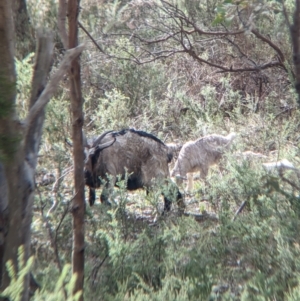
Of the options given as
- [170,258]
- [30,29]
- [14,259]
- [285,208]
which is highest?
[30,29]

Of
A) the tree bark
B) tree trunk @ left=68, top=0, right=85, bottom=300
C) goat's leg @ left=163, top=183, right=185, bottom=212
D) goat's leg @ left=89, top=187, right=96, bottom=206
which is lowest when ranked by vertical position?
goat's leg @ left=89, top=187, right=96, bottom=206

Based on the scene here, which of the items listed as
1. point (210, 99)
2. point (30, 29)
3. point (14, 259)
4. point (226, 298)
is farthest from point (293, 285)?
point (30, 29)

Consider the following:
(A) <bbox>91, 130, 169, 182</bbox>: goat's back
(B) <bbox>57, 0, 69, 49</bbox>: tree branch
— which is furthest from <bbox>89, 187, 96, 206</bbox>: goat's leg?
(B) <bbox>57, 0, 69, 49</bbox>: tree branch

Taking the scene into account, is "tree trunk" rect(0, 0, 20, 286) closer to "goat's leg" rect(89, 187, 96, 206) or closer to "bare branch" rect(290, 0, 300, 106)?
"bare branch" rect(290, 0, 300, 106)

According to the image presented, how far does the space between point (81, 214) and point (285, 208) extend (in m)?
1.59

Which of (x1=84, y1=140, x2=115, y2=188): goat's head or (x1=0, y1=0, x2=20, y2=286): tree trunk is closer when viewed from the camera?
(x1=0, y1=0, x2=20, y2=286): tree trunk

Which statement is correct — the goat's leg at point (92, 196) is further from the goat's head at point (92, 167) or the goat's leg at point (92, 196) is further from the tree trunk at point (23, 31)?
the tree trunk at point (23, 31)

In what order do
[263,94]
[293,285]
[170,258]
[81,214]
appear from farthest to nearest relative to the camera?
1. [263,94]
2. [170,258]
3. [81,214]
4. [293,285]

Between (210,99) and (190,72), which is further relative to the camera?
(190,72)

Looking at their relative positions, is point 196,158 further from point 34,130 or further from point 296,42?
point 34,130

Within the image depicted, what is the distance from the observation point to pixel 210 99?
34.7 feet

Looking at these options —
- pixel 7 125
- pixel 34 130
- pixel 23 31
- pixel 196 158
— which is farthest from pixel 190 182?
pixel 7 125

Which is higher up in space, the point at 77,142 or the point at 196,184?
the point at 77,142

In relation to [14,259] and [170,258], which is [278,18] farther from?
[14,259]
